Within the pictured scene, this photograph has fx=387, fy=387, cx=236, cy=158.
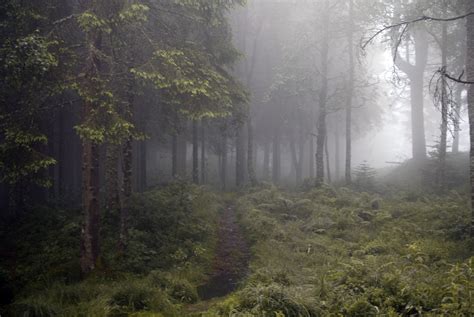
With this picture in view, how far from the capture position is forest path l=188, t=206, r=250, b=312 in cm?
994

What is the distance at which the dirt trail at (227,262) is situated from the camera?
405 inches

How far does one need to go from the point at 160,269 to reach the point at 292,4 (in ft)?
79.7

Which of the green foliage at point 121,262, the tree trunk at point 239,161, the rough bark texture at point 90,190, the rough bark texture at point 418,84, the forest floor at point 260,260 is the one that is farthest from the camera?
the rough bark texture at point 418,84

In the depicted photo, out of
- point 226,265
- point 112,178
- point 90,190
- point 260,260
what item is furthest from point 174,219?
point 90,190

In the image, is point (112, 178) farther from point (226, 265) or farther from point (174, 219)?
point (226, 265)

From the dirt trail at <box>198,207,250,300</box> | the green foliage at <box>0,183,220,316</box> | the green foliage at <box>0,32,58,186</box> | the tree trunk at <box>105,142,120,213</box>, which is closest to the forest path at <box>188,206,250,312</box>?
the dirt trail at <box>198,207,250,300</box>

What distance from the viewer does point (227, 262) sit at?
12562 mm

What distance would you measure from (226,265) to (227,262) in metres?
0.25

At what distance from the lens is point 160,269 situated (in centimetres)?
1104

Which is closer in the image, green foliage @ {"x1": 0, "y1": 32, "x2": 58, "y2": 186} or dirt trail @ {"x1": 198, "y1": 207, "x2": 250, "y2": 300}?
green foliage @ {"x1": 0, "y1": 32, "x2": 58, "y2": 186}

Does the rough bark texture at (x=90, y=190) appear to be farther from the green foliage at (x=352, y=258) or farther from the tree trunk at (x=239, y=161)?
the tree trunk at (x=239, y=161)

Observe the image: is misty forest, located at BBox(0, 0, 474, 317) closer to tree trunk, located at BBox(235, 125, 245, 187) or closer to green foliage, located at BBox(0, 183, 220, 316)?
green foliage, located at BBox(0, 183, 220, 316)

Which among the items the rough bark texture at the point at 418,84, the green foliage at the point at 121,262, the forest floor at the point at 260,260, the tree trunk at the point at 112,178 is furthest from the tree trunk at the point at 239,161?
the tree trunk at the point at 112,178

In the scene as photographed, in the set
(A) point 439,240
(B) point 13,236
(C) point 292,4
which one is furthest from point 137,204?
(C) point 292,4
